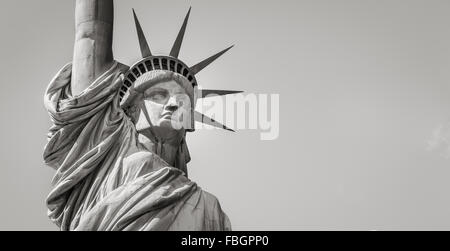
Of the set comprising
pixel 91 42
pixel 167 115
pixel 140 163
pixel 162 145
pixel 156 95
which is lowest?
pixel 140 163

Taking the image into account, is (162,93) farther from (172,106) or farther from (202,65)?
(202,65)

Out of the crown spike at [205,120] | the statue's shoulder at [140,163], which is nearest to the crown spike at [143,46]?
the crown spike at [205,120]

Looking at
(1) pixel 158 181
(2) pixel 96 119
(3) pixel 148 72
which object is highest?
(3) pixel 148 72

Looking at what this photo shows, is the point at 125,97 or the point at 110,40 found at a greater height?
the point at 110,40

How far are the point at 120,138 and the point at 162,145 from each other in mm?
987

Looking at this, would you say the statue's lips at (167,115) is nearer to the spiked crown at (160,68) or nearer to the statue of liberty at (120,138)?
the statue of liberty at (120,138)

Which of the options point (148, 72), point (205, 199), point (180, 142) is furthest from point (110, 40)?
point (205, 199)

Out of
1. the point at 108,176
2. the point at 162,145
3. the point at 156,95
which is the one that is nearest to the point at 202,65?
the point at 156,95

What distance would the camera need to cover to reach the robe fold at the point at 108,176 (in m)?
15.2

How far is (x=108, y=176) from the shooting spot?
631 inches
